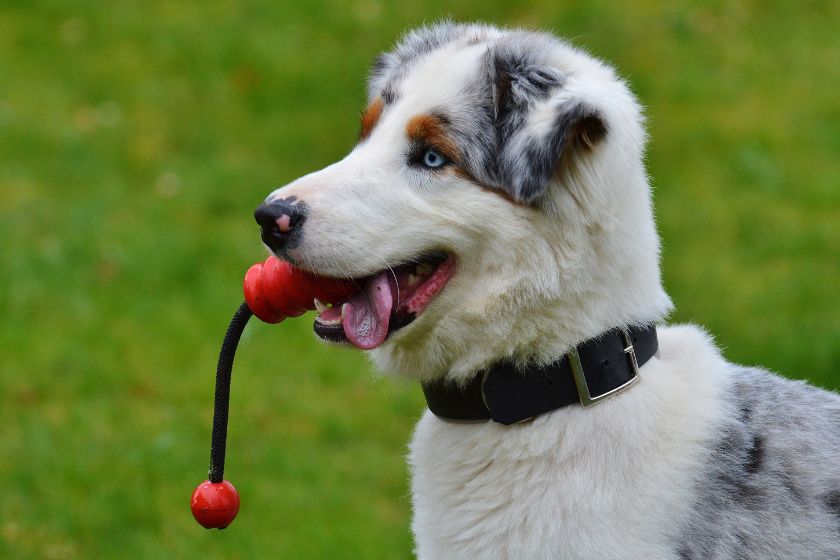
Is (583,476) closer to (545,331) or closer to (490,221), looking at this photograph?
(545,331)

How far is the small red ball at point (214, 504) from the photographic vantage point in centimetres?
361

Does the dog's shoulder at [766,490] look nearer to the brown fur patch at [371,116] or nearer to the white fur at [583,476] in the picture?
the white fur at [583,476]

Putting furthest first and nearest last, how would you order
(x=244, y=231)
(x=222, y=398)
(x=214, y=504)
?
1. (x=244, y=231)
2. (x=222, y=398)
3. (x=214, y=504)

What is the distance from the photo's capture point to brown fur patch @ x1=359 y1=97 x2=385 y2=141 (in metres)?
3.62

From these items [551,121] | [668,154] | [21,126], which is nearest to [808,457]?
[551,121]

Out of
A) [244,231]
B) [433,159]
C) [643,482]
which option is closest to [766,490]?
[643,482]

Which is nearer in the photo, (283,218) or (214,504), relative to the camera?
(283,218)

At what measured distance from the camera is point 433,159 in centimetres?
341

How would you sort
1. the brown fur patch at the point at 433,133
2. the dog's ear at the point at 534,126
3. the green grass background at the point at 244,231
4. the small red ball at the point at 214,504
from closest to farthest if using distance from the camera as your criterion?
the dog's ear at the point at 534,126 < the brown fur patch at the point at 433,133 < the small red ball at the point at 214,504 < the green grass background at the point at 244,231

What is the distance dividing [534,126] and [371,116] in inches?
25.3

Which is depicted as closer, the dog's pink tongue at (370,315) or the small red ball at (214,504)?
the dog's pink tongue at (370,315)

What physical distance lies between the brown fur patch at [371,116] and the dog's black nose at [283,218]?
495 mm

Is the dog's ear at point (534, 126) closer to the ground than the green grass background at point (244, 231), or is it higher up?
closer to the ground

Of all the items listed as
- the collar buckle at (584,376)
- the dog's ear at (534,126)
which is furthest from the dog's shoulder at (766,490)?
the dog's ear at (534,126)
